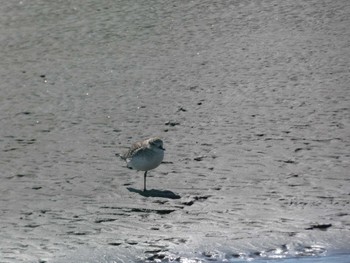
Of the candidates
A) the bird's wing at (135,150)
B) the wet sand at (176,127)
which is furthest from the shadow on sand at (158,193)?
the bird's wing at (135,150)

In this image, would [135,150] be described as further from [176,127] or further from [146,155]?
[176,127]

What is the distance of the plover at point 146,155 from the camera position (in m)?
10.2

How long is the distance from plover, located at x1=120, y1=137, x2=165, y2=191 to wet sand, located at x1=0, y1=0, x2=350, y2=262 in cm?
20

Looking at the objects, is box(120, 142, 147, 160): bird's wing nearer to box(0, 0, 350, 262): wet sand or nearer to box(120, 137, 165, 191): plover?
box(120, 137, 165, 191): plover

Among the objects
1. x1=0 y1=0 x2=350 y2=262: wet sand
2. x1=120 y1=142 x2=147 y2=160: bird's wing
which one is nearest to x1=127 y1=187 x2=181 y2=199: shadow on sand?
x1=0 y1=0 x2=350 y2=262: wet sand

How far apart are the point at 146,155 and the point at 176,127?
2.24m

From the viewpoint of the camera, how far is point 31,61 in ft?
50.4

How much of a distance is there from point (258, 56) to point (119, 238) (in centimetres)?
649

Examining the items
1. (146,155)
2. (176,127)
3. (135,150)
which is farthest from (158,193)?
(176,127)

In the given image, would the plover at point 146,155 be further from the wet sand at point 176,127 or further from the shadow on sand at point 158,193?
the wet sand at point 176,127

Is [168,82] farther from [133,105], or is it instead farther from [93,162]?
[93,162]

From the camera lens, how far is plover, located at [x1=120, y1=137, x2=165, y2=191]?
10227mm

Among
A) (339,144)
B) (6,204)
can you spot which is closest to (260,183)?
(339,144)

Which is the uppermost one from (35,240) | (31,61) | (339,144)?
(31,61)
